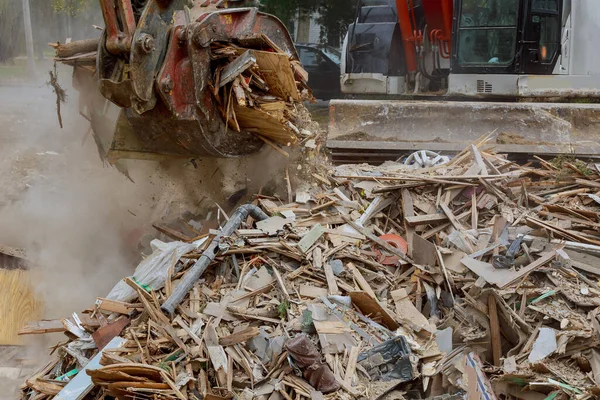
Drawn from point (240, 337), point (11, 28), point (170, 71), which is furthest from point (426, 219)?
point (11, 28)

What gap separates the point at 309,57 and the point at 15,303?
11.7 metres

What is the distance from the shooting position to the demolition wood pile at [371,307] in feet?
12.6

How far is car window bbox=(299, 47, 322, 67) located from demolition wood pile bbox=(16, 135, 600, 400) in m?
11.2

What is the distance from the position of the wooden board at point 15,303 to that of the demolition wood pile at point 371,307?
1415 millimetres

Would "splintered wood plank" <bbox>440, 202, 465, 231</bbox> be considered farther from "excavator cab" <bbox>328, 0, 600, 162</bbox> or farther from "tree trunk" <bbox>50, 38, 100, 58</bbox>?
"tree trunk" <bbox>50, 38, 100, 58</bbox>

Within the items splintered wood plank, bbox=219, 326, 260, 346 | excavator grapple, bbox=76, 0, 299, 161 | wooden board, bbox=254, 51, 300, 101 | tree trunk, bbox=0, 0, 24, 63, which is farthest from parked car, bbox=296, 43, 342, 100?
splintered wood plank, bbox=219, 326, 260, 346

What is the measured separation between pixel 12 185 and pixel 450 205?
498 cm

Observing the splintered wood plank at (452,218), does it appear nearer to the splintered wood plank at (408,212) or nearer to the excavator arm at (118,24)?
the splintered wood plank at (408,212)

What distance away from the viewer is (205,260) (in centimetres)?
455

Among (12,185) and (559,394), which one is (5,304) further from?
(559,394)

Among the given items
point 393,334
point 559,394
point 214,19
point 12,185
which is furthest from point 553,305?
point 12,185

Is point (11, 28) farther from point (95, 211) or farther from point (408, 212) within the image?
point (408, 212)

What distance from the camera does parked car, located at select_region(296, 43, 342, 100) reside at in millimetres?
16109

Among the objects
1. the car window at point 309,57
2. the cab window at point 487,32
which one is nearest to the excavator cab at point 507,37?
the cab window at point 487,32
